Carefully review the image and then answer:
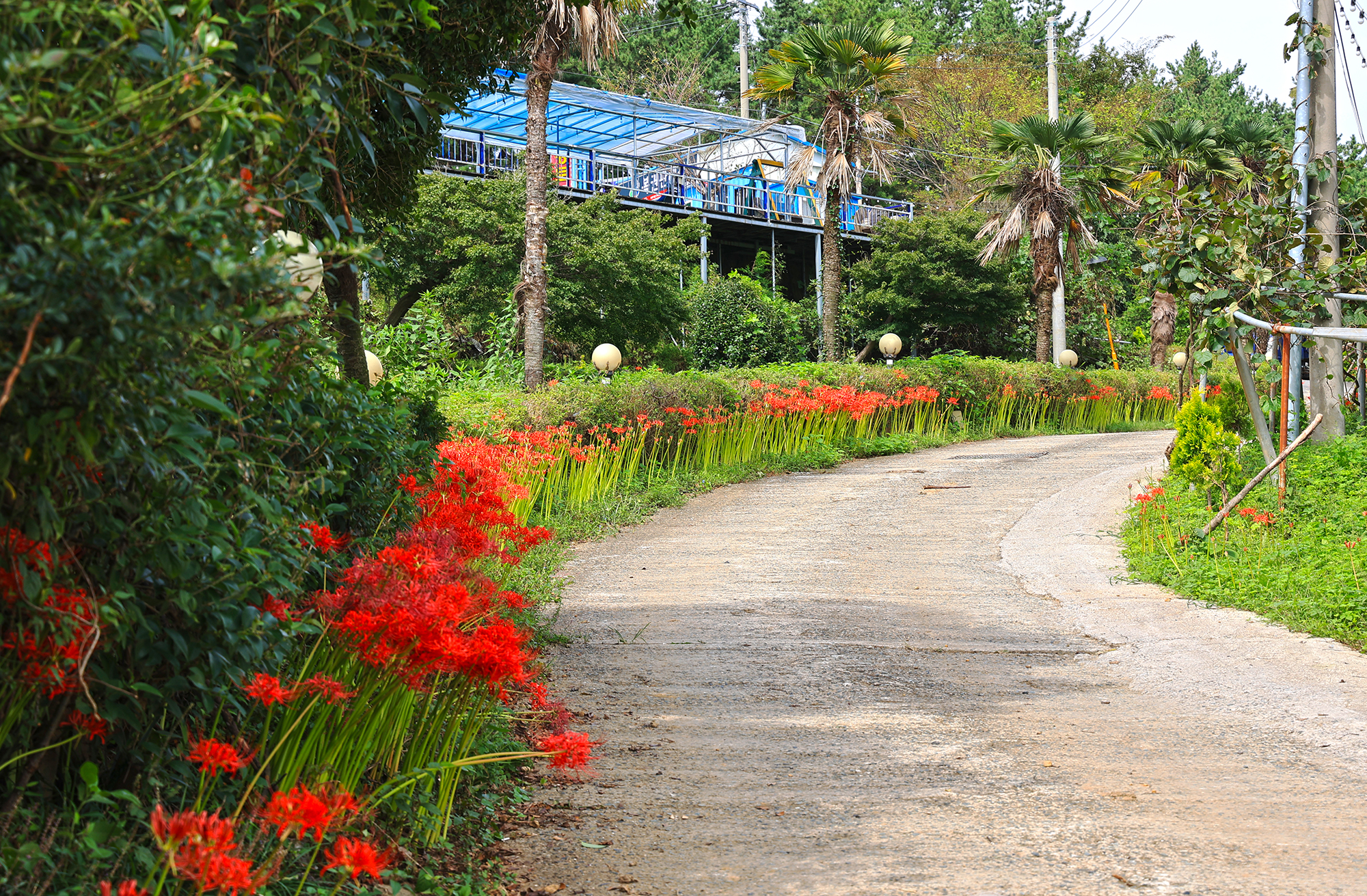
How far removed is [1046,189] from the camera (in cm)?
2333

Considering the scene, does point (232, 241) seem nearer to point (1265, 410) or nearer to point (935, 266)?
point (1265, 410)

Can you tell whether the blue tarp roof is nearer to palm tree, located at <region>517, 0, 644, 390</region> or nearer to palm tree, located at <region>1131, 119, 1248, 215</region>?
palm tree, located at <region>1131, 119, 1248, 215</region>

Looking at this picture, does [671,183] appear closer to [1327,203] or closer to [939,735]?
[1327,203]

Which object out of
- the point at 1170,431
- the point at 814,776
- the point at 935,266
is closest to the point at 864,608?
the point at 814,776

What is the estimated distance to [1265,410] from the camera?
1011 cm

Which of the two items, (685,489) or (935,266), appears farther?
(935,266)

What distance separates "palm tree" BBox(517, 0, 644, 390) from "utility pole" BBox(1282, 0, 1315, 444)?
732cm

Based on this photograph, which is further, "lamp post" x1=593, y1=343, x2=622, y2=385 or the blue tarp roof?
the blue tarp roof

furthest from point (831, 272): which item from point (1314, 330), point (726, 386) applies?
point (1314, 330)

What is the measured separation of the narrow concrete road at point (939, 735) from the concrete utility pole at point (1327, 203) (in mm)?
2317

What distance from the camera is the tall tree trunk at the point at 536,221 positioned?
45.5ft

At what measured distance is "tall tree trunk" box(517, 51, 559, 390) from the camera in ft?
45.5

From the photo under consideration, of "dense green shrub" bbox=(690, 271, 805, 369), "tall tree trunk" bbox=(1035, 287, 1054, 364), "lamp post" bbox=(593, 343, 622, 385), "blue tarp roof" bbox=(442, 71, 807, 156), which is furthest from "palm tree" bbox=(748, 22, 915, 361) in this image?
"lamp post" bbox=(593, 343, 622, 385)

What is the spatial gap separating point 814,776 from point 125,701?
2.38m
